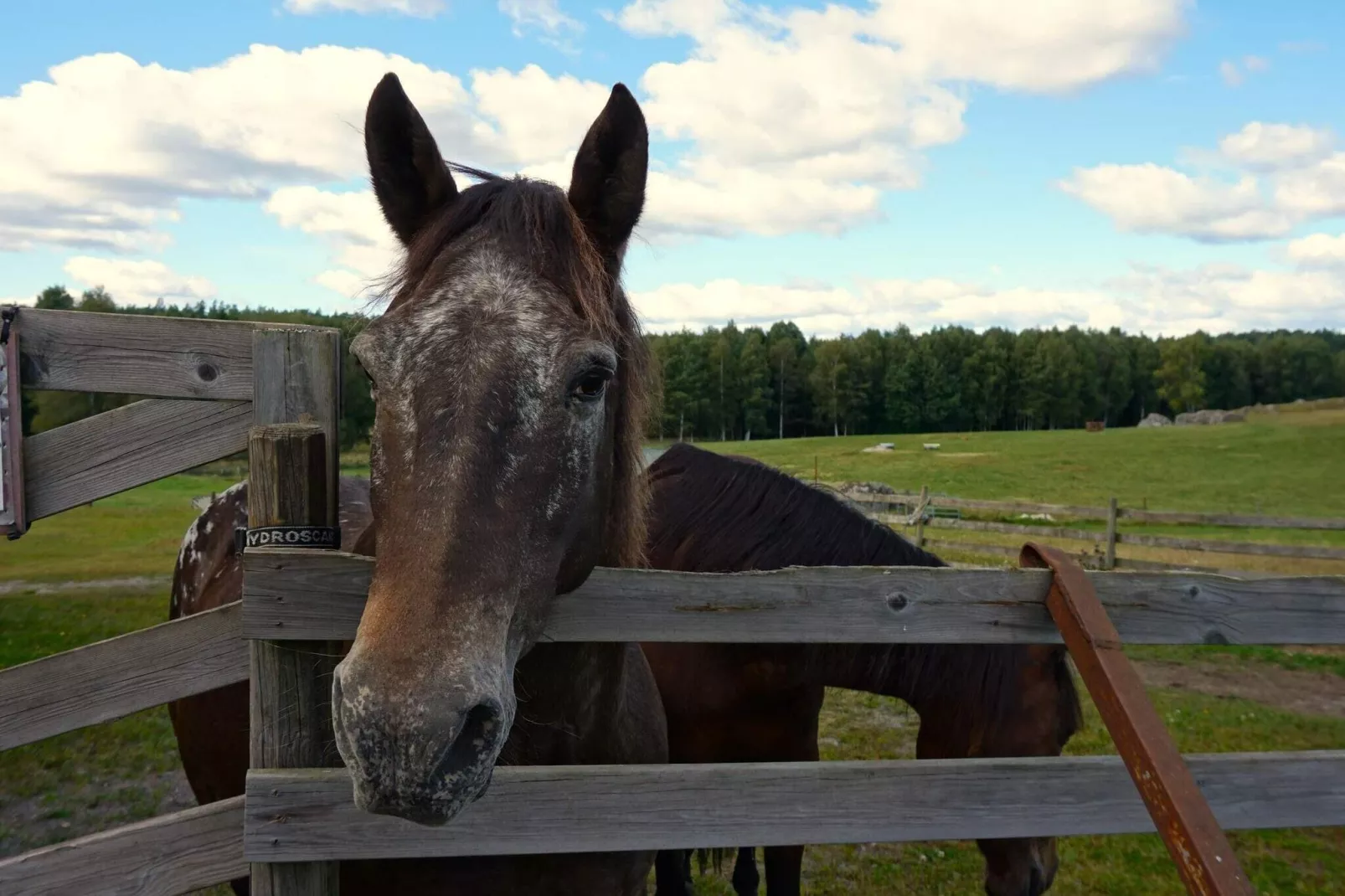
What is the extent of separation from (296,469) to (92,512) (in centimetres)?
3266

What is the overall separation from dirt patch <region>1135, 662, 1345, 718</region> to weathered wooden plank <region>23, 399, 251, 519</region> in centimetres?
1124

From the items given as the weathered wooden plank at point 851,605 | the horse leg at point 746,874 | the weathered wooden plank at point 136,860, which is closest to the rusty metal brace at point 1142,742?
the weathered wooden plank at point 851,605

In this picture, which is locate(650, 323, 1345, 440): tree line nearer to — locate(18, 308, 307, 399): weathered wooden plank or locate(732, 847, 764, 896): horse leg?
locate(732, 847, 764, 896): horse leg

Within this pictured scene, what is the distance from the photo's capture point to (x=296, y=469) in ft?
6.95

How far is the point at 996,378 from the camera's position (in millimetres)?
81688

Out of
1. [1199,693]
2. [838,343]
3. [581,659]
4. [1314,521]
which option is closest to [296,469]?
[581,659]

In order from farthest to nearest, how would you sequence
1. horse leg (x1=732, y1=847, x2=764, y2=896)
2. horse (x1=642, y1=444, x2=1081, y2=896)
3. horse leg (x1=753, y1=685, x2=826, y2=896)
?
horse leg (x1=732, y1=847, x2=764, y2=896) → horse leg (x1=753, y1=685, x2=826, y2=896) → horse (x1=642, y1=444, x2=1081, y2=896)

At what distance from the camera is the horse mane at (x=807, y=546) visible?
3.59 meters

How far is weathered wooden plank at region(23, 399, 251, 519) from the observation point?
6.93 feet

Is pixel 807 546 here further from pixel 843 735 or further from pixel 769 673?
pixel 843 735

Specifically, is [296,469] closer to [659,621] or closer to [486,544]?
[486,544]

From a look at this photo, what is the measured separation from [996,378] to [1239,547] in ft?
234

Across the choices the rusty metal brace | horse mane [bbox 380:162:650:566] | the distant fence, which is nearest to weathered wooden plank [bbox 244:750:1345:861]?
the rusty metal brace

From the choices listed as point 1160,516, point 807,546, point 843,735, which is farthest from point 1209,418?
point 807,546
